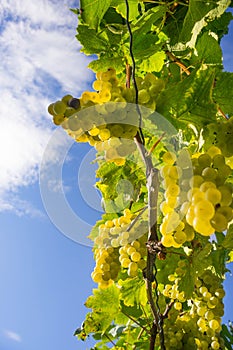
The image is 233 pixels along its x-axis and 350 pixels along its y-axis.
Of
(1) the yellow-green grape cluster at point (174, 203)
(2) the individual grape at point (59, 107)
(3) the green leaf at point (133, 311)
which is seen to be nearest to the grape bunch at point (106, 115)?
(2) the individual grape at point (59, 107)

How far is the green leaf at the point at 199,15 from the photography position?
1.11 metres

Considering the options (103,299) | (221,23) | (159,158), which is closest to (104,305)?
(103,299)

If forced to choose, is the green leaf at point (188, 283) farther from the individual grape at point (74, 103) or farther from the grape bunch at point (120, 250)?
the individual grape at point (74, 103)

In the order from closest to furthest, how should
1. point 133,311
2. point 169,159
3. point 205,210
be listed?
point 205,210 → point 169,159 → point 133,311

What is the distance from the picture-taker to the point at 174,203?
739 mm

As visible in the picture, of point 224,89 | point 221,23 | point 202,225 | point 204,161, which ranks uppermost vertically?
point 221,23

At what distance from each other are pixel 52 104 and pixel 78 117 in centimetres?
7

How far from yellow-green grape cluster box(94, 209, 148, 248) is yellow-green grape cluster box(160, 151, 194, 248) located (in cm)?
34

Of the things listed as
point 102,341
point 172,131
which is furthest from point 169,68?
point 102,341

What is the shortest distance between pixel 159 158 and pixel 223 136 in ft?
1.84

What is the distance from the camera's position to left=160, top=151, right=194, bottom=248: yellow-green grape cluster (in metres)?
0.74

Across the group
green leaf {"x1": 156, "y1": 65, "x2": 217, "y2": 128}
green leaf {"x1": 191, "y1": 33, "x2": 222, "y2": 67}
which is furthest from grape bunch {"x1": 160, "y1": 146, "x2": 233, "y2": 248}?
green leaf {"x1": 191, "y1": 33, "x2": 222, "y2": 67}

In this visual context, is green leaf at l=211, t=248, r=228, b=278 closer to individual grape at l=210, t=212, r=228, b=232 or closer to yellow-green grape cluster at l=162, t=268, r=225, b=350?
yellow-green grape cluster at l=162, t=268, r=225, b=350

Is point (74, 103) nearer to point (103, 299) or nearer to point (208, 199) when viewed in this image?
point (208, 199)
